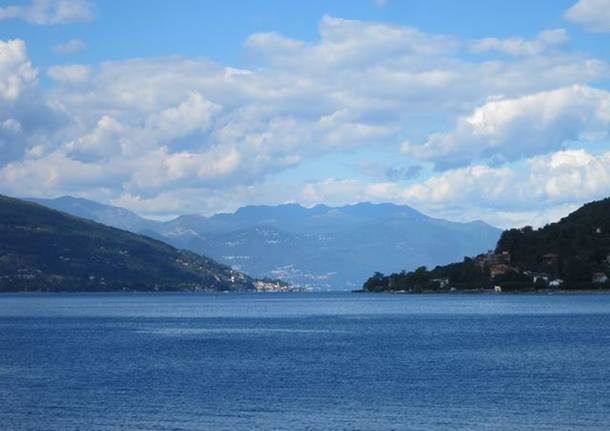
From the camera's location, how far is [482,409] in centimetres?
5509

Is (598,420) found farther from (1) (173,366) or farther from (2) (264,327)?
(2) (264,327)

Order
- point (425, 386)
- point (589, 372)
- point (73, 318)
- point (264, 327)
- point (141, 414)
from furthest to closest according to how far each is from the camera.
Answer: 1. point (73, 318)
2. point (264, 327)
3. point (589, 372)
4. point (425, 386)
5. point (141, 414)

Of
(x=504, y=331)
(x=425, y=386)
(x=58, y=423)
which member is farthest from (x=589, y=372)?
(x=504, y=331)

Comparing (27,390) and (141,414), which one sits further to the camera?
(27,390)

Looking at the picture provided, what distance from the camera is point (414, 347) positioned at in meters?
97.0

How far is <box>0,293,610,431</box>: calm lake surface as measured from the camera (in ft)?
172

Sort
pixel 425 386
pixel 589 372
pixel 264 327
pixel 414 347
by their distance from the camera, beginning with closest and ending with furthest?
1. pixel 425 386
2. pixel 589 372
3. pixel 414 347
4. pixel 264 327

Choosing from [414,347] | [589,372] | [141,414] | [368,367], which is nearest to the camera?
[141,414]

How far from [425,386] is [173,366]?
79.3ft

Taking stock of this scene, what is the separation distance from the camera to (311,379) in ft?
229

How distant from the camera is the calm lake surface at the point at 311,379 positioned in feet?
172

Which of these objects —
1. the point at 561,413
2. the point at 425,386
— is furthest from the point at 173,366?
the point at 561,413

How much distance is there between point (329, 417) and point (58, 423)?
1454cm

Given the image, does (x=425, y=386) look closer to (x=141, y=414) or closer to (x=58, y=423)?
(x=141, y=414)
